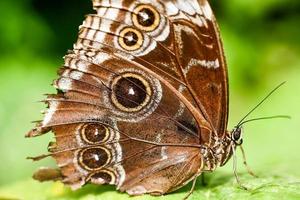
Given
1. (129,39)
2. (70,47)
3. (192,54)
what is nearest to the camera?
(192,54)

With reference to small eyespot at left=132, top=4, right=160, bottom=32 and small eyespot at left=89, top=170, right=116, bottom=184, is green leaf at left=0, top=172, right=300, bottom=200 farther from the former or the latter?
small eyespot at left=132, top=4, right=160, bottom=32

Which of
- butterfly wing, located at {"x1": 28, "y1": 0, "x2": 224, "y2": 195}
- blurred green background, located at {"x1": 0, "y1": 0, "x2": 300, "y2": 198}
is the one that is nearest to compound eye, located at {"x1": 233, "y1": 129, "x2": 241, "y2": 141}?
butterfly wing, located at {"x1": 28, "y1": 0, "x2": 224, "y2": 195}

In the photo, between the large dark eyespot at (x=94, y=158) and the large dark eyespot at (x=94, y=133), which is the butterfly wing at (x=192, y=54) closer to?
the large dark eyespot at (x=94, y=133)

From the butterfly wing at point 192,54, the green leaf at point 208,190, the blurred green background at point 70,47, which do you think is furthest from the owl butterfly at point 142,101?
the blurred green background at point 70,47

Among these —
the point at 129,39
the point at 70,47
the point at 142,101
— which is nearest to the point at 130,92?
the point at 142,101

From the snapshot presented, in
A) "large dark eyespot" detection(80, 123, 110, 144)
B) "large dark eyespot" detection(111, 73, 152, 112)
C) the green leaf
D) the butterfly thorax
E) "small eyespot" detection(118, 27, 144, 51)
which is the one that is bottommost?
the green leaf

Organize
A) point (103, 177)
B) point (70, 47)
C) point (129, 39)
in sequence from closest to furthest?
1. point (129, 39)
2. point (103, 177)
3. point (70, 47)

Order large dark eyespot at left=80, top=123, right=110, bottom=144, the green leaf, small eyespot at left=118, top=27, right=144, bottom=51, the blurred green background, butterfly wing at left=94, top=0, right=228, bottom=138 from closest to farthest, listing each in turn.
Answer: the green leaf < butterfly wing at left=94, top=0, right=228, bottom=138 < small eyespot at left=118, top=27, right=144, bottom=51 < large dark eyespot at left=80, top=123, right=110, bottom=144 < the blurred green background

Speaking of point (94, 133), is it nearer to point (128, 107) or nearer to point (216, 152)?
point (128, 107)
